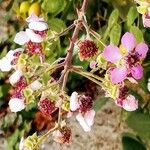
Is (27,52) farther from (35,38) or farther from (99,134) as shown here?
(99,134)

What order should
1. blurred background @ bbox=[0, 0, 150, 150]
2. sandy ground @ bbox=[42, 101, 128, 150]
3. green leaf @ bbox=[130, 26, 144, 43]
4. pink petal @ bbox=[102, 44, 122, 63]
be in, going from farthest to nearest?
sandy ground @ bbox=[42, 101, 128, 150]
blurred background @ bbox=[0, 0, 150, 150]
green leaf @ bbox=[130, 26, 144, 43]
pink petal @ bbox=[102, 44, 122, 63]

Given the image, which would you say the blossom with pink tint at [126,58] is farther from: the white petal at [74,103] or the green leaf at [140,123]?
the green leaf at [140,123]

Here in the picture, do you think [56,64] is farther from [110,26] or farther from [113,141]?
[113,141]

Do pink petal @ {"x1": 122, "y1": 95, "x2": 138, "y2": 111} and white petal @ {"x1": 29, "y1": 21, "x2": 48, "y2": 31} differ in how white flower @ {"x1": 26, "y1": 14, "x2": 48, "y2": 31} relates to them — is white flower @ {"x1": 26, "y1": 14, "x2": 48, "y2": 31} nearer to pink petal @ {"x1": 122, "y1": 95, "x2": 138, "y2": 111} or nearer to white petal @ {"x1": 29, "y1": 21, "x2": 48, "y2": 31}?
white petal @ {"x1": 29, "y1": 21, "x2": 48, "y2": 31}

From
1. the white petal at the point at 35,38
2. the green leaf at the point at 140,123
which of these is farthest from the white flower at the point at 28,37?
the green leaf at the point at 140,123

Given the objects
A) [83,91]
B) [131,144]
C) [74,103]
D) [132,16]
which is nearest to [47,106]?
[74,103]

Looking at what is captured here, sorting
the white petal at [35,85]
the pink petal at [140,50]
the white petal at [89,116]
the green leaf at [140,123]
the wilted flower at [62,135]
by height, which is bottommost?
the green leaf at [140,123]

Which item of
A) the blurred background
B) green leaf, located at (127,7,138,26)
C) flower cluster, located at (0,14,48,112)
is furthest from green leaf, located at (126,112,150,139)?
flower cluster, located at (0,14,48,112)
